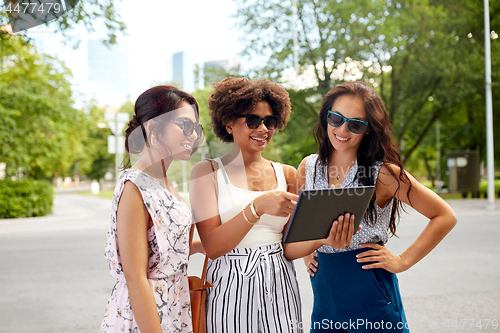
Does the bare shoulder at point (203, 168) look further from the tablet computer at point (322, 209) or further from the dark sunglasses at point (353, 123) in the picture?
the dark sunglasses at point (353, 123)

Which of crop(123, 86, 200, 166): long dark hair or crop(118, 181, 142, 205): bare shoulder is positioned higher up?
crop(123, 86, 200, 166): long dark hair

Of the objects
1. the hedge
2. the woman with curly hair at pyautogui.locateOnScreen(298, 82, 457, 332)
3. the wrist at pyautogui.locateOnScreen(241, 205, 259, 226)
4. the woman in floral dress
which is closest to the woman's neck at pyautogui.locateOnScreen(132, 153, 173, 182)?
the woman in floral dress

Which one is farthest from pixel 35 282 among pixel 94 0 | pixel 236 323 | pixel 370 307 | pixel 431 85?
pixel 431 85

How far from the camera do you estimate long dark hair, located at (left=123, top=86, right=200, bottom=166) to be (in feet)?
4.99

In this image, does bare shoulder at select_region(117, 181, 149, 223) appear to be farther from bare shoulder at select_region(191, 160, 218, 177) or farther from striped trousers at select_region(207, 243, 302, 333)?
striped trousers at select_region(207, 243, 302, 333)

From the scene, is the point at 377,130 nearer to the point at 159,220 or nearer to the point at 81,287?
the point at 159,220

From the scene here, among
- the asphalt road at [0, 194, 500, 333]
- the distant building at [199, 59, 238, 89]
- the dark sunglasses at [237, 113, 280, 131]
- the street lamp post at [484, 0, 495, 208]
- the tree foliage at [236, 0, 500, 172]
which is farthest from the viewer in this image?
the street lamp post at [484, 0, 495, 208]

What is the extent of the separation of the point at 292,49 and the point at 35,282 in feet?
31.0

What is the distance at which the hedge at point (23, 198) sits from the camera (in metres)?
12.1

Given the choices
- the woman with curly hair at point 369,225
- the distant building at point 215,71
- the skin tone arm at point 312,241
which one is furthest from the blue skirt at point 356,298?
the distant building at point 215,71

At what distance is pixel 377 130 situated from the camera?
68.2 inches

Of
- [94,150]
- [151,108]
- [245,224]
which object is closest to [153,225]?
[245,224]

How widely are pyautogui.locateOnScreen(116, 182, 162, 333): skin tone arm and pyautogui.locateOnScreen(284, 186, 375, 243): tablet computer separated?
54cm

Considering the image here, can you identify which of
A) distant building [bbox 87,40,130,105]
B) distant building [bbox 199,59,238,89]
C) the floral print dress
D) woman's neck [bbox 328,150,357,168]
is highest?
distant building [bbox 199,59,238,89]
